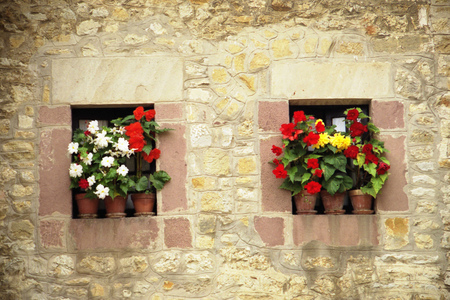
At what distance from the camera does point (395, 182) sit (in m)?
4.97

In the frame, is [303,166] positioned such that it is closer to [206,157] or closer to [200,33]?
[206,157]

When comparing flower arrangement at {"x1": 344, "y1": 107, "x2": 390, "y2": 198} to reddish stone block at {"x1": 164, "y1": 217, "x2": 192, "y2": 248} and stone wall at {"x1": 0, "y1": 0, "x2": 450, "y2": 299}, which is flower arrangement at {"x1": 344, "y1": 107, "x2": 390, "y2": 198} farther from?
reddish stone block at {"x1": 164, "y1": 217, "x2": 192, "y2": 248}

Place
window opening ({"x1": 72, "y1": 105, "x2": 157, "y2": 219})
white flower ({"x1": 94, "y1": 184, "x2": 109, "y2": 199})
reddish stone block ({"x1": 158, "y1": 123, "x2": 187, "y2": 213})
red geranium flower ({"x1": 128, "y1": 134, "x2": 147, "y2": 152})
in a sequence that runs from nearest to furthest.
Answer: white flower ({"x1": 94, "y1": 184, "x2": 109, "y2": 199})
red geranium flower ({"x1": 128, "y1": 134, "x2": 147, "y2": 152})
reddish stone block ({"x1": 158, "y1": 123, "x2": 187, "y2": 213})
window opening ({"x1": 72, "y1": 105, "x2": 157, "y2": 219})

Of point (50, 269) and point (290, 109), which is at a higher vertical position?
point (290, 109)

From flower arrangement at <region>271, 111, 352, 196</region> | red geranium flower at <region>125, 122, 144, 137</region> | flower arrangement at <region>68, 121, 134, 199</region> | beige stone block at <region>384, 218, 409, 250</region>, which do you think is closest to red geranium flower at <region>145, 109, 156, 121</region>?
red geranium flower at <region>125, 122, 144, 137</region>

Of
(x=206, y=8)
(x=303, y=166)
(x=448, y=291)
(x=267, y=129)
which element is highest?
(x=206, y=8)

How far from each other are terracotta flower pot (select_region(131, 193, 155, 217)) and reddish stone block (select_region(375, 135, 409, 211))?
1.82m

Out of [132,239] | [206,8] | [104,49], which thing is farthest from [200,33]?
[132,239]

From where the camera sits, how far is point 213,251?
487cm

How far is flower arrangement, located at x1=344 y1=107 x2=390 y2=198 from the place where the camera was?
483 cm

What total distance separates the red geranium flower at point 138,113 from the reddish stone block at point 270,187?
99 centimetres

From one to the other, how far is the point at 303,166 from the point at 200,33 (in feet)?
4.58

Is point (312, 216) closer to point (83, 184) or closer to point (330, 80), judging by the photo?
point (330, 80)

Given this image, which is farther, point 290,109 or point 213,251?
point 290,109
